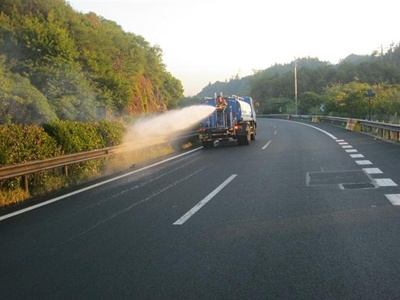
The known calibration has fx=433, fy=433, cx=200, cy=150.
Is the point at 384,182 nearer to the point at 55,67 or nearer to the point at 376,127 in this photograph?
A: the point at 376,127

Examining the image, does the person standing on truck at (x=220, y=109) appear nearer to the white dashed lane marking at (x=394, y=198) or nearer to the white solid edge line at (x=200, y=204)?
the white solid edge line at (x=200, y=204)

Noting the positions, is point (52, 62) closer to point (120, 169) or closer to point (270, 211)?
point (120, 169)

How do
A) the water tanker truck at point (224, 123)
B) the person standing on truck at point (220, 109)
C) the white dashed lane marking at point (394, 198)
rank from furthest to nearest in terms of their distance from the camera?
the person standing on truck at point (220, 109) → the water tanker truck at point (224, 123) → the white dashed lane marking at point (394, 198)

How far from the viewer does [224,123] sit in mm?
21625

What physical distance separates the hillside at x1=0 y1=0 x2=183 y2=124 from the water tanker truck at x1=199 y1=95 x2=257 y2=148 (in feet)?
38.6

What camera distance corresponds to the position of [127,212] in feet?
25.4

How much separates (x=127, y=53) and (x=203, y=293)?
49.9 metres

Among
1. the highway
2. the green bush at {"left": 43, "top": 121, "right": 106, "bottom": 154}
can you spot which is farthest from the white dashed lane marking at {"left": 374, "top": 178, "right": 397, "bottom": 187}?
the green bush at {"left": 43, "top": 121, "right": 106, "bottom": 154}

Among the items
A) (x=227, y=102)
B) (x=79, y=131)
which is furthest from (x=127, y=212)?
(x=227, y=102)

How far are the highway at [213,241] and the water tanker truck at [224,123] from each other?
34.6 feet

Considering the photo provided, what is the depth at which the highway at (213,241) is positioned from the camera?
166 inches

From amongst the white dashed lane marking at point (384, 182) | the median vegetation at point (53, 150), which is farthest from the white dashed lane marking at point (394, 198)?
the median vegetation at point (53, 150)

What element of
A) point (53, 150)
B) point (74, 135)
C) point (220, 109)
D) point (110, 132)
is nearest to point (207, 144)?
point (220, 109)

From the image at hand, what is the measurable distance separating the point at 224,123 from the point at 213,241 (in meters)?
16.2
